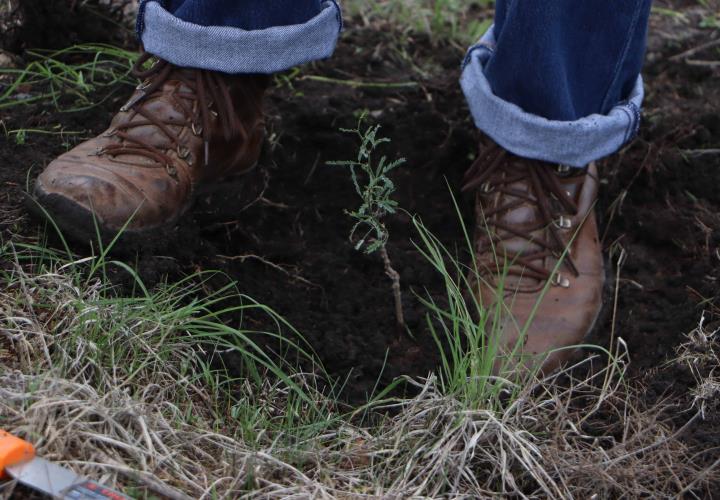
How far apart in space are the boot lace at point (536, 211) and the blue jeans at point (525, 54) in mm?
63

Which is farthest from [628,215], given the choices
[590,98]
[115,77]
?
[115,77]

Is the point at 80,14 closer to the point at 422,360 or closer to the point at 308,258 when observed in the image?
the point at 308,258

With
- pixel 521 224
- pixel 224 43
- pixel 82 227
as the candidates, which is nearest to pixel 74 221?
pixel 82 227

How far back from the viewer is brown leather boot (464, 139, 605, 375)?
6.36 feet

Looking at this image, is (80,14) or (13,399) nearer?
(13,399)

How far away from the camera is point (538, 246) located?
2020mm

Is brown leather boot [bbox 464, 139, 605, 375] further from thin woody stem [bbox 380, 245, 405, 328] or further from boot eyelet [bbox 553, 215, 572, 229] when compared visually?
thin woody stem [bbox 380, 245, 405, 328]

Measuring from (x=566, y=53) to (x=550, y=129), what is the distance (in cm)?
16

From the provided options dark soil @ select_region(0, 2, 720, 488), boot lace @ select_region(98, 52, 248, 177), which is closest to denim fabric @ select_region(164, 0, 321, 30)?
boot lace @ select_region(98, 52, 248, 177)

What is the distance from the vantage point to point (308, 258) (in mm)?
2164

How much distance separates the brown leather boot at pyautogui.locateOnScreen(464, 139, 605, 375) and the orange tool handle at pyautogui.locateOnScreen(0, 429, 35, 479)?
3.28 feet

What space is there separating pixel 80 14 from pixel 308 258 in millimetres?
1054

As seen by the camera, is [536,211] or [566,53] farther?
[536,211]

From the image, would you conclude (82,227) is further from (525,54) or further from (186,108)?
(525,54)
